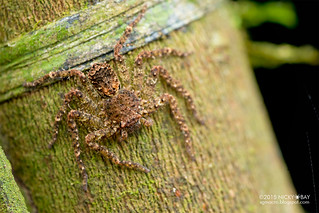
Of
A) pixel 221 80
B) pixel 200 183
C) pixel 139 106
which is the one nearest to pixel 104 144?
pixel 139 106

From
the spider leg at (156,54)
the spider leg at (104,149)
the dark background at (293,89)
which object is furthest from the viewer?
the dark background at (293,89)

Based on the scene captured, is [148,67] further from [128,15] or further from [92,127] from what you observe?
[92,127]

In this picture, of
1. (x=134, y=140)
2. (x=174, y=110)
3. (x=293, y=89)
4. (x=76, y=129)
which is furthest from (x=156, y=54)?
(x=293, y=89)

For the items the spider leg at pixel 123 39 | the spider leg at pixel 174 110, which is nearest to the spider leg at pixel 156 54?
the spider leg at pixel 123 39

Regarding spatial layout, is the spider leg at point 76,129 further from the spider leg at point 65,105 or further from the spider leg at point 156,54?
the spider leg at point 156,54

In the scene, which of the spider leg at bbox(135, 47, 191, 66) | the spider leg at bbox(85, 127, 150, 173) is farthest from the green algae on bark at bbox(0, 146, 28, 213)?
the spider leg at bbox(135, 47, 191, 66)

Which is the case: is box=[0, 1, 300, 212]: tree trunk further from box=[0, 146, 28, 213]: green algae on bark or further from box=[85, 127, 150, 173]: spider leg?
box=[0, 146, 28, 213]: green algae on bark

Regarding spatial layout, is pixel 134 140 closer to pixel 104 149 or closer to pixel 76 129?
pixel 104 149

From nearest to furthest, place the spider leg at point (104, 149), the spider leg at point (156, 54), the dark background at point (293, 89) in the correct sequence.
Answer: the spider leg at point (104, 149) < the spider leg at point (156, 54) < the dark background at point (293, 89)
